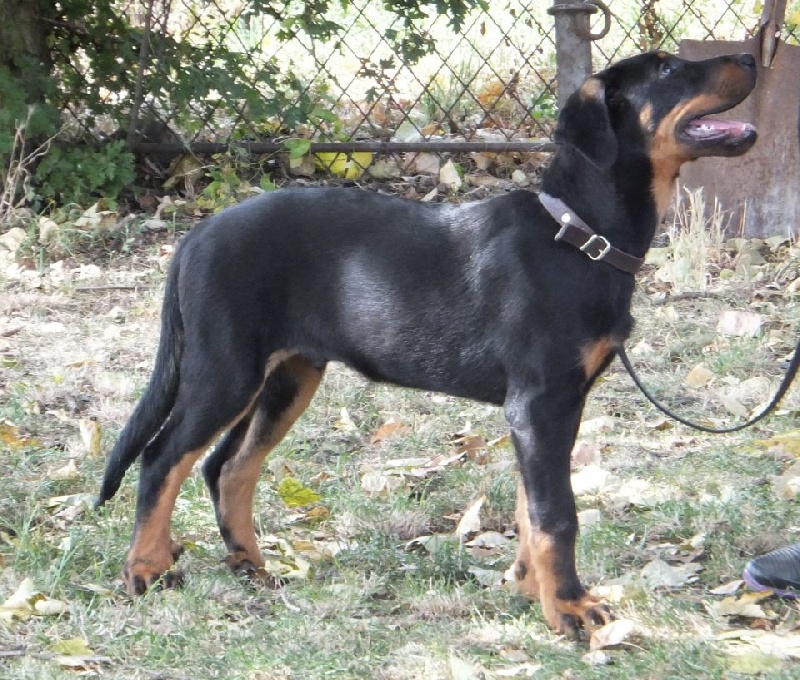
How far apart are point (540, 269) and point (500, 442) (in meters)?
1.36

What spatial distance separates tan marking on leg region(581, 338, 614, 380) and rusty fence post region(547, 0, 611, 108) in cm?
340

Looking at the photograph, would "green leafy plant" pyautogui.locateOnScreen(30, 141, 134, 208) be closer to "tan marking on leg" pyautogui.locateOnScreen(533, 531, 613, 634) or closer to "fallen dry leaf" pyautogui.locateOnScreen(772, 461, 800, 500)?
"fallen dry leaf" pyautogui.locateOnScreen(772, 461, 800, 500)

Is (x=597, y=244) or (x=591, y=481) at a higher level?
(x=597, y=244)

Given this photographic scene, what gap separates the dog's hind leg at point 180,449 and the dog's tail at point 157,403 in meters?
0.12

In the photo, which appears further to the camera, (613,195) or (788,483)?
(788,483)

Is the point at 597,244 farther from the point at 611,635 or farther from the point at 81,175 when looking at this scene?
the point at 81,175

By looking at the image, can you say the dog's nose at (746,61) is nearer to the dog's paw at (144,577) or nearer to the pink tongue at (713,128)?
the pink tongue at (713,128)

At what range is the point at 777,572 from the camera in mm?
3260

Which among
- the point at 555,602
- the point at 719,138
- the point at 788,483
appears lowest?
the point at 555,602

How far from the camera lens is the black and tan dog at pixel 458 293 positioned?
3.21m

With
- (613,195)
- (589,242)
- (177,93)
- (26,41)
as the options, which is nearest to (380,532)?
(589,242)

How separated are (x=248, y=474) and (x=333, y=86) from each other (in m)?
6.02

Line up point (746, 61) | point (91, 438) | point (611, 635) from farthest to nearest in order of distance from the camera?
1. point (91, 438)
2. point (746, 61)
3. point (611, 635)

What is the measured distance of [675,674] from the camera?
9.23 feet
